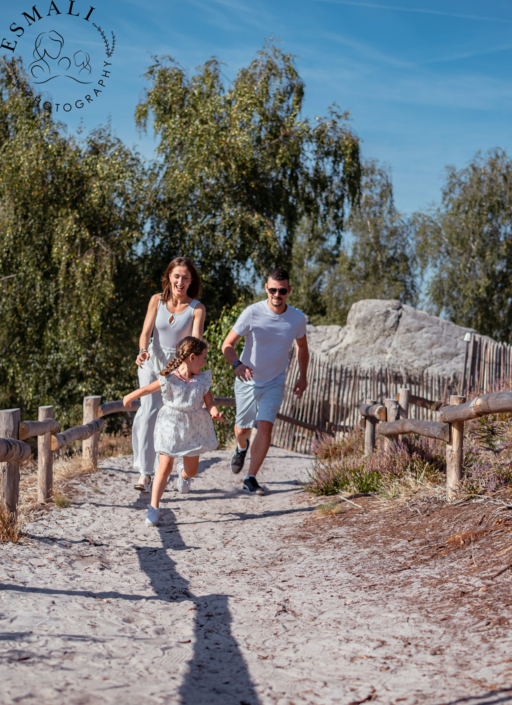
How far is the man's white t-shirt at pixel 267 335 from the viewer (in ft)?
18.7

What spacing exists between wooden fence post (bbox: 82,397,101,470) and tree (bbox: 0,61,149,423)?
7883mm

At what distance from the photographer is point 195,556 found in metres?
4.19

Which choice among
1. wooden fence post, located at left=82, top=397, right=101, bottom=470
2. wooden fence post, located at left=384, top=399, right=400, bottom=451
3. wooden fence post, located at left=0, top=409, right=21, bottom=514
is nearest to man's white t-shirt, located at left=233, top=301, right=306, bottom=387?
wooden fence post, located at left=384, top=399, right=400, bottom=451

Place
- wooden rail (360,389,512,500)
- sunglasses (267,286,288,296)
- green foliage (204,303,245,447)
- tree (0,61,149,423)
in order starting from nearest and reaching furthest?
wooden rail (360,389,512,500)
sunglasses (267,286,288,296)
green foliage (204,303,245,447)
tree (0,61,149,423)

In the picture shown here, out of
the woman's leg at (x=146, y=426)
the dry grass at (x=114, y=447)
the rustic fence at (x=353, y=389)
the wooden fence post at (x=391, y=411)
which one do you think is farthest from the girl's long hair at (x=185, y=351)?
the rustic fence at (x=353, y=389)

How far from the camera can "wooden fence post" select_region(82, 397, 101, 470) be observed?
6.49 m

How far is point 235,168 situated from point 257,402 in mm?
10507

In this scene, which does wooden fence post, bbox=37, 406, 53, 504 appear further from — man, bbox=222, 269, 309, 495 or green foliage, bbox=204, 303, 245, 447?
green foliage, bbox=204, 303, 245, 447

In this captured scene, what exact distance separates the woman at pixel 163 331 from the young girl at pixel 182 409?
0.37m

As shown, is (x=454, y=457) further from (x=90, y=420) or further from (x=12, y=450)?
(x=90, y=420)

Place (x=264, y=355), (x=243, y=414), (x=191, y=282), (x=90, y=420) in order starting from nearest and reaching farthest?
(x=191, y=282) → (x=264, y=355) → (x=243, y=414) → (x=90, y=420)

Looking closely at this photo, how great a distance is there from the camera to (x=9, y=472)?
432 centimetres

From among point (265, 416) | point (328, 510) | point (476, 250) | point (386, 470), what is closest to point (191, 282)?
point (265, 416)

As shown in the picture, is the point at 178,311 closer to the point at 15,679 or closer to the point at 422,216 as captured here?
the point at 15,679
